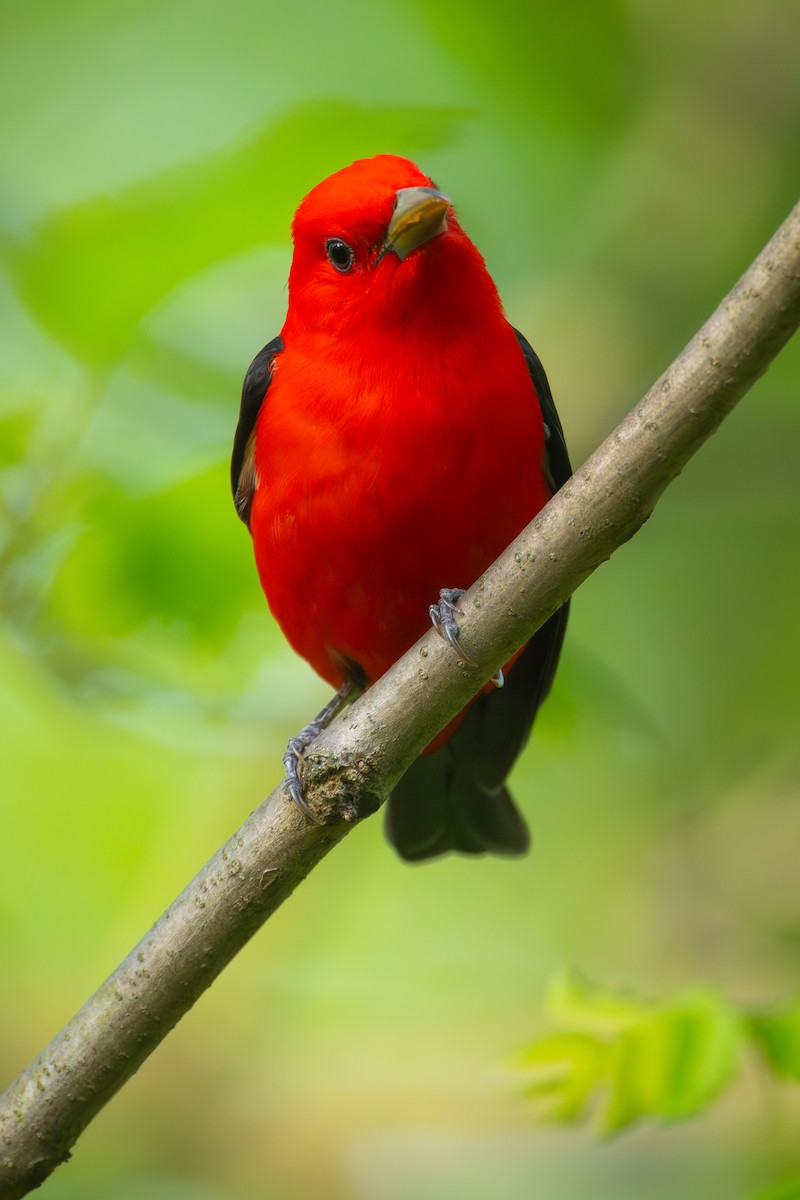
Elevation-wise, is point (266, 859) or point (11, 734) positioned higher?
point (11, 734)

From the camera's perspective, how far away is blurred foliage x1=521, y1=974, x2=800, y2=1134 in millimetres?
3455

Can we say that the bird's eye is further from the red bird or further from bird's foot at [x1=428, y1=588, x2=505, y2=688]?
bird's foot at [x1=428, y1=588, x2=505, y2=688]

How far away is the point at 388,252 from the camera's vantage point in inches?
175

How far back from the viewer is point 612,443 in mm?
3033

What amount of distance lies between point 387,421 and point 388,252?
0.56m

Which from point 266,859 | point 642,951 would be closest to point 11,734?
point 642,951

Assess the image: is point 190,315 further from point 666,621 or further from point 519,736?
point 666,621

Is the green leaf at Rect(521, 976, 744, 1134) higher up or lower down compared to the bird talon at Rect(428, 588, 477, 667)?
lower down

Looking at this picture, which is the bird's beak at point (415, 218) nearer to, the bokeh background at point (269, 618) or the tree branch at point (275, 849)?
the bokeh background at point (269, 618)

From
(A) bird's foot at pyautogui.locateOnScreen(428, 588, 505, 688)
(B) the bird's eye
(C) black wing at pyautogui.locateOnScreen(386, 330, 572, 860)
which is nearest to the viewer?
(A) bird's foot at pyautogui.locateOnScreen(428, 588, 505, 688)

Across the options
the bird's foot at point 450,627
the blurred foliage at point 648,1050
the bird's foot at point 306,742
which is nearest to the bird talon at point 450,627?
the bird's foot at point 450,627

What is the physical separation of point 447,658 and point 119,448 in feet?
8.45

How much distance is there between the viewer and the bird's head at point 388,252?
4.35m

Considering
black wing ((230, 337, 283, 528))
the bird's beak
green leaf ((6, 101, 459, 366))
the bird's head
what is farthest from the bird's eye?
green leaf ((6, 101, 459, 366))
